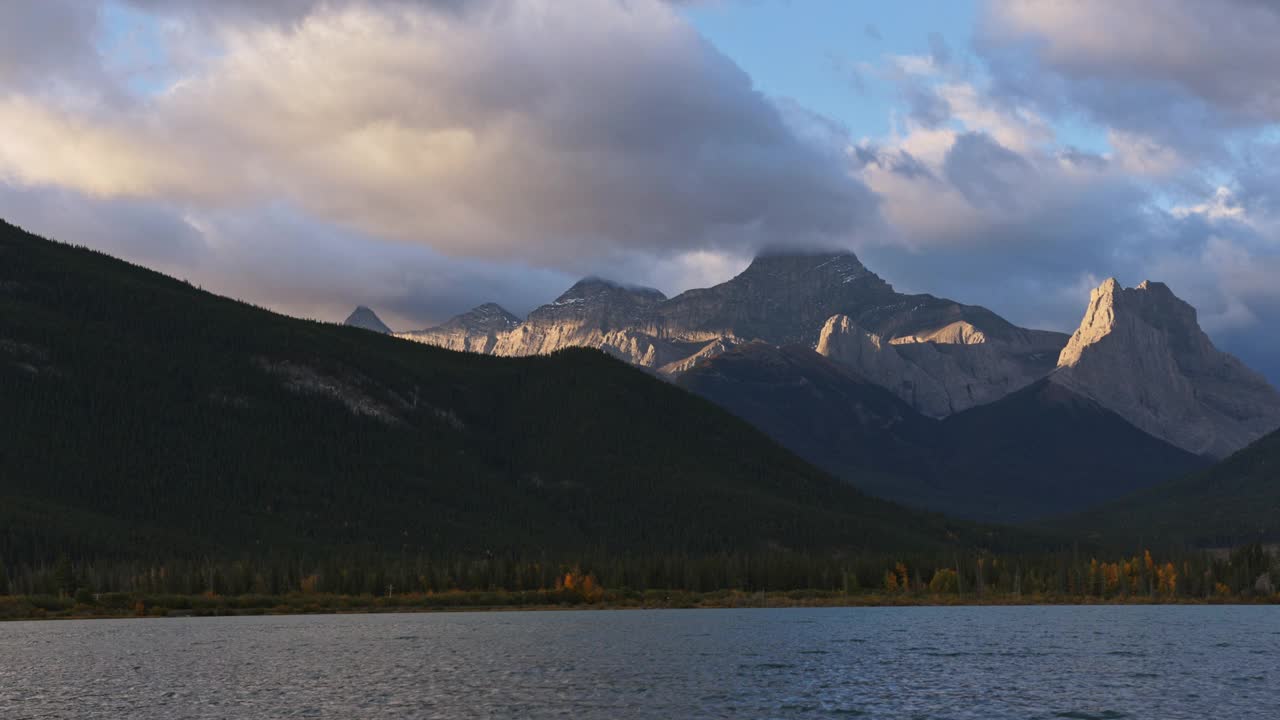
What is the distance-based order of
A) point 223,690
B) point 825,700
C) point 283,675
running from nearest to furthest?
1. point 825,700
2. point 223,690
3. point 283,675

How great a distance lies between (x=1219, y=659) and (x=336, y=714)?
118601 millimetres

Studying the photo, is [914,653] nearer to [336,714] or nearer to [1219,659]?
[1219,659]

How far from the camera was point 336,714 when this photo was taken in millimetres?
124000

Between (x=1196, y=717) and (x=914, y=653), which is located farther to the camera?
(x=914, y=653)

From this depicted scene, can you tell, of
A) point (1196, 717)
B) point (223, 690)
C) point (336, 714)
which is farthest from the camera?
point (223, 690)

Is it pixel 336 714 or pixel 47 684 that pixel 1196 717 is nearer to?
pixel 336 714

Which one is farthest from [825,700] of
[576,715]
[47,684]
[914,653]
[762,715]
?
[47,684]

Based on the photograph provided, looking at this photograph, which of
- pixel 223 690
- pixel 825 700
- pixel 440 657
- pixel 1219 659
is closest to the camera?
pixel 825 700

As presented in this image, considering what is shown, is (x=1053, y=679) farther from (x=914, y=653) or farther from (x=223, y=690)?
(x=223, y=690)

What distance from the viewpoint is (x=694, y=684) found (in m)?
150

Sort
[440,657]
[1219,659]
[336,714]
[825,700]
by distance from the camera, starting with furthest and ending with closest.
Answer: [440,657], [1219,659], [825,700], [336,714]

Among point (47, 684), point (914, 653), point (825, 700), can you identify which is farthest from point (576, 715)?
point (914, 653)

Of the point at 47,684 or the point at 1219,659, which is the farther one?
the point at 1219,659

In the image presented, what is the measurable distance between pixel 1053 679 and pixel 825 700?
1368 inches
